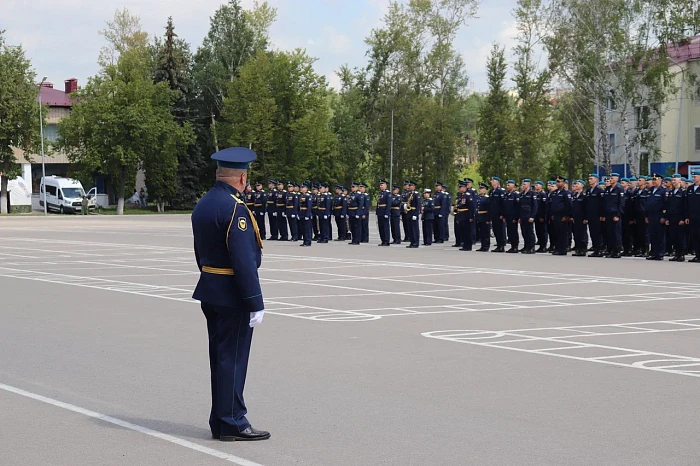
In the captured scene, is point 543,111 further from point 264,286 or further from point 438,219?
point 264,286

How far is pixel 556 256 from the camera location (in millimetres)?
25375

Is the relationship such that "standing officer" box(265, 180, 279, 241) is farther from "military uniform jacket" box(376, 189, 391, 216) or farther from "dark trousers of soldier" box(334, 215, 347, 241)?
"military uniform jacket" box(376, 189, 391, 216)

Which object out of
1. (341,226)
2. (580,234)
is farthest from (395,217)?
(580,234)

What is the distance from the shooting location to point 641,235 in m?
24.9

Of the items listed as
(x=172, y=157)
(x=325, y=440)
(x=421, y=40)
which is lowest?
(x=325, y=440)

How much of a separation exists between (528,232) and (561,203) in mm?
1363

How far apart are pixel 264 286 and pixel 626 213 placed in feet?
37.6

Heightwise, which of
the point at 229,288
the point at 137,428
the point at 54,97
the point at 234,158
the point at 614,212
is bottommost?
the point at 137,428

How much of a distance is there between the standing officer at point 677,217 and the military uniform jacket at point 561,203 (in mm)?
3013

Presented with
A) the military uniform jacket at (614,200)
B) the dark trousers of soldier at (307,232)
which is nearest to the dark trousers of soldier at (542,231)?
the military uniform jacket at (614,200)

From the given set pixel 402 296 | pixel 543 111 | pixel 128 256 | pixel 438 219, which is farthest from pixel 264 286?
pixel 543 111

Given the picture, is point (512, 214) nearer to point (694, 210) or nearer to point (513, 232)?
point (513, 232)

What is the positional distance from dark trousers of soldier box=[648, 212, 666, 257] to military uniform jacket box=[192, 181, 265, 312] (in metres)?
18.3

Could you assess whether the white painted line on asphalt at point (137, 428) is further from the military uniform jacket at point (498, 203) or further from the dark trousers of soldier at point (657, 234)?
the military uniform jacket at point (498, 203)
